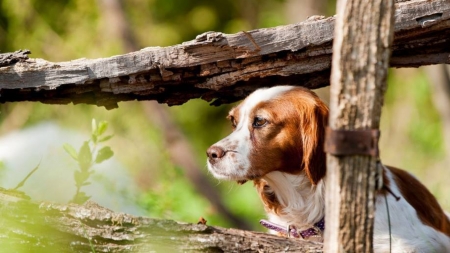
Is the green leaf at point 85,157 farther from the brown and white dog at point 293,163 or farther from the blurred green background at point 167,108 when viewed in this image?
the blurred green background at point 167,108

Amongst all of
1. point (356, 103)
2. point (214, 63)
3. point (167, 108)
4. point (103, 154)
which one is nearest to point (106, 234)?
point (103, 154)

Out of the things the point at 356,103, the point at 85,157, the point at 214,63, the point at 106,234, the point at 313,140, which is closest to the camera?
the point at 356,103

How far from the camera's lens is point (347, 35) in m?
2.22

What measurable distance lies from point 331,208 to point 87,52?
7959 millimetres

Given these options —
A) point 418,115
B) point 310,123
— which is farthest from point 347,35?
point 418,115

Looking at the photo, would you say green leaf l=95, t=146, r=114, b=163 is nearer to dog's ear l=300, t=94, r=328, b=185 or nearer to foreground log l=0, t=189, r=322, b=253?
foreground log l=0, t=189, r=322, b=253

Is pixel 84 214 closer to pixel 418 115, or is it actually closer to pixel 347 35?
pixel 347 35

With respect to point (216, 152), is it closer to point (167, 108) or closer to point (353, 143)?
point (353, 143)

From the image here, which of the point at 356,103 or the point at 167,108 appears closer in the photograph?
the point at 356,103

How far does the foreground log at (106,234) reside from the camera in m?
2.70

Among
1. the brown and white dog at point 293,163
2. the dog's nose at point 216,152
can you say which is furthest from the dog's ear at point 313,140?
the dog's nose at point 216,152

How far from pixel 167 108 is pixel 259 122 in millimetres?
4038

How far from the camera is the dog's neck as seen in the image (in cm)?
348

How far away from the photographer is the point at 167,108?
24.5 ft
